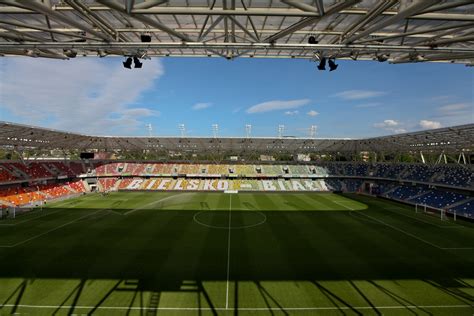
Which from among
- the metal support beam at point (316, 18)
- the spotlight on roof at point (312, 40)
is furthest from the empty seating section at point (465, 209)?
the metal support beam at point (316, 18)

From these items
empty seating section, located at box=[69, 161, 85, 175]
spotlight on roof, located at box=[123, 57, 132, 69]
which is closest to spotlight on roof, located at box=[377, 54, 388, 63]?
spotlight on roof, located at box=[123, 57, 132, 69]

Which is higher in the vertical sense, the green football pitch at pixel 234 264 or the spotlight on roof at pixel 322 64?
the spotlight on roof at pixel 322 64

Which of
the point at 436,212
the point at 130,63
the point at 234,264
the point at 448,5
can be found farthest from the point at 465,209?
the point at 130,63

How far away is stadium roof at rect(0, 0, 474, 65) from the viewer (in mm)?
7574

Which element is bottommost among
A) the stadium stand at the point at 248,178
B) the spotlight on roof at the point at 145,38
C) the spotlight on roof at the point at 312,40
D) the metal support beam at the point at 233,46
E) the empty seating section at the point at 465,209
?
the empty seating section at the point at 465,209

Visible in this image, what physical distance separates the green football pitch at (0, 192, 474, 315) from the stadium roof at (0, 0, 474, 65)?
12.6 m

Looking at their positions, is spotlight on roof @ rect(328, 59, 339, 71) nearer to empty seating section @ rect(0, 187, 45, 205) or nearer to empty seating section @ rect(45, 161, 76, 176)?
empty seating section @ rect(0, 187, 45, 205)

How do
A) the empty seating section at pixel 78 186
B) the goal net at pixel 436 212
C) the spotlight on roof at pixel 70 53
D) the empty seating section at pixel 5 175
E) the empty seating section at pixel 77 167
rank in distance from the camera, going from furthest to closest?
the empty seating section at pixel 77 167 → the empty seating section at pixel 78 186 → the empty seating section at pixel 5 175 → the goal net at pixel 436 212 → the spotlight on roof at pixel 70 53

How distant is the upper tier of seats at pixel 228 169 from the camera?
4763 centimetres

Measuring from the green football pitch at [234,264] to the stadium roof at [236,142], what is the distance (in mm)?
11199

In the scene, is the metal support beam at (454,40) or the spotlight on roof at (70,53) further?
the spotlight on roof at (70,53)

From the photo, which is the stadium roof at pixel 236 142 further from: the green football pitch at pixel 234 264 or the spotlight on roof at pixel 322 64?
the spotlight on roof at pixel 322 64

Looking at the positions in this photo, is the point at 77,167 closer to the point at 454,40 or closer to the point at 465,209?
the point at 454,40

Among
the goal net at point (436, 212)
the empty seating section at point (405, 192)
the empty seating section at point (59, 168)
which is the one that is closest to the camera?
the goal net at point (436, 212)
